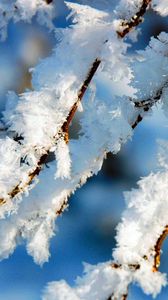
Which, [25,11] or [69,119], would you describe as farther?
[25,11]

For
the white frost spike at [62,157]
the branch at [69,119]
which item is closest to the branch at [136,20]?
the branch at [69,119]

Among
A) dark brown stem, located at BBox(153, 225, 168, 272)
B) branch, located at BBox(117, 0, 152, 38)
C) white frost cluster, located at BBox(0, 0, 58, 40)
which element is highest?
white frost cluster, located at BBox(0, 0, 58, 40)

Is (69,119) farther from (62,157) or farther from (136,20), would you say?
(136,20)

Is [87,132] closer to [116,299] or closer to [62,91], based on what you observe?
[62,91]

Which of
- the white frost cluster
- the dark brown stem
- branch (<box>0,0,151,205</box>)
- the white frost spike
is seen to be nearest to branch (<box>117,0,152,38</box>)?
branch (<box>0,0,151,205</box>)

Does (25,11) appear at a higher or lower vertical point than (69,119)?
higher

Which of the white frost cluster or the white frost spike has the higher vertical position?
the white frost cluster

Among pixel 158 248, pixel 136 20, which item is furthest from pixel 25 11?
pixel 158 248

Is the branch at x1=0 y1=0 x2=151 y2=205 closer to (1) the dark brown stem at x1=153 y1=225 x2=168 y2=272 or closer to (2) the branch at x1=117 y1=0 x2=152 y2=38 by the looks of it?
(2) the branch at x1=117 y1=0 x2=152 y2=38

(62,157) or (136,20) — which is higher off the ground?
(136,20)

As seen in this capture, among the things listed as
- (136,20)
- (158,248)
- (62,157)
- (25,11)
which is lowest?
(158,248)

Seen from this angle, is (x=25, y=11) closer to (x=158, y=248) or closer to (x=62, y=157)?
(x=62, y=157)
